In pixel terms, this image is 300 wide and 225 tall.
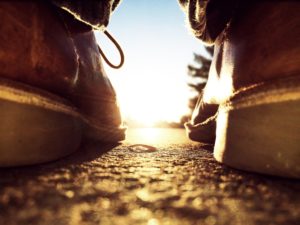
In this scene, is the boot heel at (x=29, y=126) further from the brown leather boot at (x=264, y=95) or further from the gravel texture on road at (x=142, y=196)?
the brown leather boot at (x=264, y=95)

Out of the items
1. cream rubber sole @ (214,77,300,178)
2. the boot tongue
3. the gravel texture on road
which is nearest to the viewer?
the gravel texture on road

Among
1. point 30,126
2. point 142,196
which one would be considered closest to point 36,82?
point 30,126

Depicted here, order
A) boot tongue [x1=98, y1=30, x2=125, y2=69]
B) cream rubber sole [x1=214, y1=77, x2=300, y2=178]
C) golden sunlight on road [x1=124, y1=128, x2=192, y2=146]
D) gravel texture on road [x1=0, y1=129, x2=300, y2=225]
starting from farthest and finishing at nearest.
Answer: golden sunlight on road [x1=124, y1=128, x2=192, y2=146]
boot tongue [x1=98, y1=30, x2=125, y2=69]
cream rubber sole [x1=214, y1=77, x2=300, y2=178]
gravel texture on road [x1=0, y1=129, x2=300, y2=225]

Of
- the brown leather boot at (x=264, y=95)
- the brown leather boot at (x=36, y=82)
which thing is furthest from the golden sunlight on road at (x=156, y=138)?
the brown leather boot at (x=264, y=95)

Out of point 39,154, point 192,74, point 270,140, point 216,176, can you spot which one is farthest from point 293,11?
point 192,74

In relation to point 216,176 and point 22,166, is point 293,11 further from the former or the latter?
point 22,166

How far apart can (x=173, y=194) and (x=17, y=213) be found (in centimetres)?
30

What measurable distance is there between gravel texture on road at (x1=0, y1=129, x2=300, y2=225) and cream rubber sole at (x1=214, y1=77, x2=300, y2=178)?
40 millimetres

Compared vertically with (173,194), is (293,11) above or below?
above

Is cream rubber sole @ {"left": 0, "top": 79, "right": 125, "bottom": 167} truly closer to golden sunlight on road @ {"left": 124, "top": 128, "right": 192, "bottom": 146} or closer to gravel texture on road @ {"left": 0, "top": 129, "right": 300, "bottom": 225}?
gravel texture on road @ {"left": 0, "top": 129, "right": 300, "bottom": 225}

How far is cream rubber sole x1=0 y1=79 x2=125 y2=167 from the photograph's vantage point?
687 mm

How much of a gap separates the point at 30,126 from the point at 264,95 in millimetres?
718

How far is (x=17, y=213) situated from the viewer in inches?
16.1

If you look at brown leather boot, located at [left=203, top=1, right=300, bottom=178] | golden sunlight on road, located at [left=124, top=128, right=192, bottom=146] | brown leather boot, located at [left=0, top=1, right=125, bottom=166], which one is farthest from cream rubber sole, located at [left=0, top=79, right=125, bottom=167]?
golden sunlight on road, located at [left=124, top=128, right=192, bottom=146]
